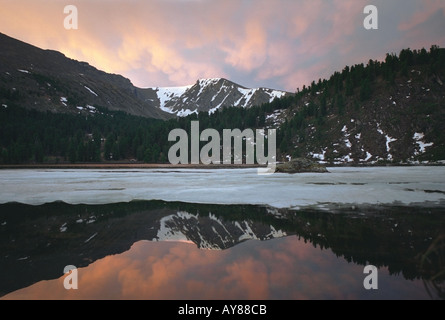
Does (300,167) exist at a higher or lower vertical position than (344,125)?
lower

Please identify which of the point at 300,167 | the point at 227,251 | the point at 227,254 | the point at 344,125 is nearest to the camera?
the point at 227,254

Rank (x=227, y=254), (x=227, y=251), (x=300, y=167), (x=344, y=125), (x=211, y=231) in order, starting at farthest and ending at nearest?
(x=344, y=125) < (x=300, y=167) < (x=211, y=231) < (x=227, y=251) < (x=227, y=254)

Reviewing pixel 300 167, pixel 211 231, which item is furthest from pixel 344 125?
pixel 211 231

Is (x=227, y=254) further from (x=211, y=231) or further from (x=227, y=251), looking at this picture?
(x=211, y=231)

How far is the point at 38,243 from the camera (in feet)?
29.2

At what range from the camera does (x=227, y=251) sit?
8609 millimetres

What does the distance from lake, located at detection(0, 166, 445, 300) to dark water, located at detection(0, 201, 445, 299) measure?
29mm

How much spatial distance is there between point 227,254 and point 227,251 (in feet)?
1.00

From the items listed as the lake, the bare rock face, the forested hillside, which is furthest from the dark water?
the forested hillside

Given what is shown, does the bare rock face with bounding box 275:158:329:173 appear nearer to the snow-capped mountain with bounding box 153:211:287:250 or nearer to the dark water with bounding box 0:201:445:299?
the dark water with bounding box 0:201:445:299

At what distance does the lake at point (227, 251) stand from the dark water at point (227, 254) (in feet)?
0.09

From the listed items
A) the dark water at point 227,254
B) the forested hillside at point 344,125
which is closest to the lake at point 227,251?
the dark water at point 227,254

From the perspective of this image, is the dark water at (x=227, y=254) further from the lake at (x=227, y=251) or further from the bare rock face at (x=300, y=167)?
the bare rock face at (x=300, y=167)
